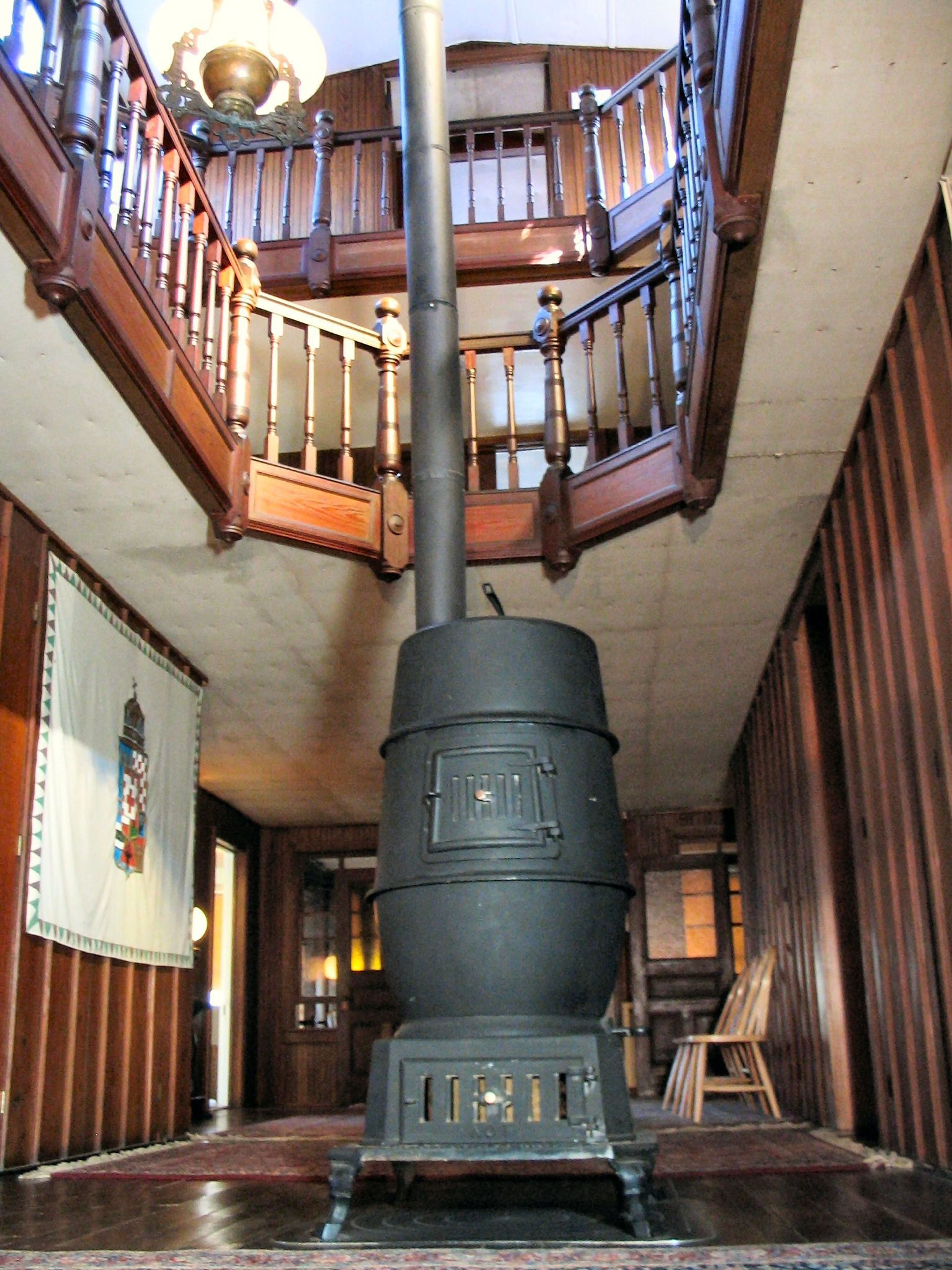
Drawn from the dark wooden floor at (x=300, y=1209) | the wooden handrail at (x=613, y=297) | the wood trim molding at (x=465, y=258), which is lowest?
the dark wooden floor at (x=300, y=1209)

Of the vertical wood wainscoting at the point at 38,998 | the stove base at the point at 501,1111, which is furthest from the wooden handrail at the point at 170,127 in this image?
the stove base at the point at 501,1111

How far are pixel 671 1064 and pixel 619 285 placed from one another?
6679 millimetres

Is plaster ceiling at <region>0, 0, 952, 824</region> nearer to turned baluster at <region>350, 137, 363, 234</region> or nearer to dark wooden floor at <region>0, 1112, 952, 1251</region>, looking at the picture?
turned baluster at <region>350, 137, 363, 234</region>

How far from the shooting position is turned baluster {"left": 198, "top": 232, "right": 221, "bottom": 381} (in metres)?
4.30

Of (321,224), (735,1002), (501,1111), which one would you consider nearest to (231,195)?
(321,224)

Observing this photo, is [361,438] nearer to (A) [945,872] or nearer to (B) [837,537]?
(B) [837,537]

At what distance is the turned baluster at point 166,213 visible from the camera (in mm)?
4035

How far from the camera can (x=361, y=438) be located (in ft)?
26.5

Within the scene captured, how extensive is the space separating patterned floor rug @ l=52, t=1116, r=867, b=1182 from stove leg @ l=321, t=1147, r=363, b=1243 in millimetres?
1100

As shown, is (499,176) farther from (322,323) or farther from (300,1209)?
(300,1209)

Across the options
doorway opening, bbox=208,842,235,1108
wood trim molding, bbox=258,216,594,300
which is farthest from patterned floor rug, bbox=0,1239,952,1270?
doorway opening, bbox=208,842,235,1108

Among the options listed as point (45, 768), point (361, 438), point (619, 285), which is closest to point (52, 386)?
point (45, 768)

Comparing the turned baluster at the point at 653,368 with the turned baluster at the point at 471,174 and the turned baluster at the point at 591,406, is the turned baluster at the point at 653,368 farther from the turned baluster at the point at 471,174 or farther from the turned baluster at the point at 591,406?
the turned baluster at the point at 471,174

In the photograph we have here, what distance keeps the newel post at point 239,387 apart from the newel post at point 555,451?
1.30 meters
